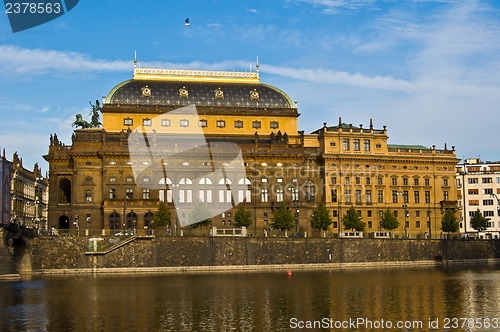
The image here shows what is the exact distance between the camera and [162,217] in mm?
133750

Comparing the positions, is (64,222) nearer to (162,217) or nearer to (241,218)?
(162,217)

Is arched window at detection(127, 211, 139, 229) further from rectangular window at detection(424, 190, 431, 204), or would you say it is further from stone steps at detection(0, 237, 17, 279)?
rectangular window at detection(424, 190, 431, 204)

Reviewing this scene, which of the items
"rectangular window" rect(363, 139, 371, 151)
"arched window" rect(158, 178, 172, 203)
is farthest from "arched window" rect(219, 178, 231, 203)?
"rectangular window" rect(363, 139, 371, 151)

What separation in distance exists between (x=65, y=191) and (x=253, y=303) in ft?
274

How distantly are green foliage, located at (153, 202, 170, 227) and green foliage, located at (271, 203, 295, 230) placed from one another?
705 inches

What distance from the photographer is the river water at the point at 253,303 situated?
59.5 metres

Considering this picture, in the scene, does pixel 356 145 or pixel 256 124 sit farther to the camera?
pixel 356 145

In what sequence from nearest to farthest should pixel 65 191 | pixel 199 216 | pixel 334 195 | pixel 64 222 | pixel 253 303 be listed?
pixel 253 303
pixel 199 216
pixel 64 222
pixel 65 191
pixel 334 195

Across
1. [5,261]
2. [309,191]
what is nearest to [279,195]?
[309,191]

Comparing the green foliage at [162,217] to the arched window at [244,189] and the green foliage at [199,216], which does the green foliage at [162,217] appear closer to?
the green foliage at [199,216]

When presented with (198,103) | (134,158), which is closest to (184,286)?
(134,158)

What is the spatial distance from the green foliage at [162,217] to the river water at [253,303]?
29.1 meters

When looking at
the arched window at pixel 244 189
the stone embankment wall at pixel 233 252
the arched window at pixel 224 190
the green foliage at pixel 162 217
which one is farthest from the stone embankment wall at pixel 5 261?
the arched window at pixel 244 189

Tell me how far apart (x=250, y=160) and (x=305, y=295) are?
7253 cm
